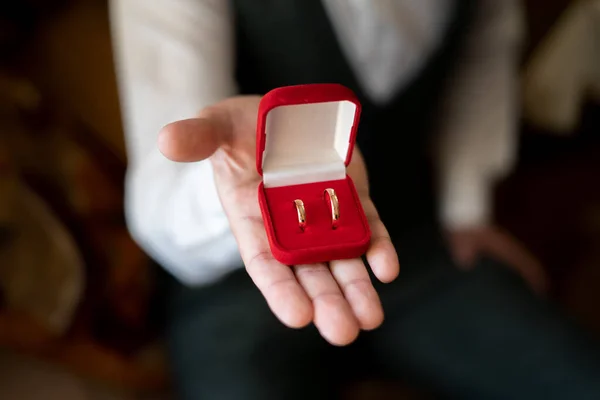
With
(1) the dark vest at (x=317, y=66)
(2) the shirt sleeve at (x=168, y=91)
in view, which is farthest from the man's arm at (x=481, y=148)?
(2) the shirt sleeve at (x=168, y=91)

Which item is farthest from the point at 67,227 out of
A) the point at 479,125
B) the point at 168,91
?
the point at 479,125

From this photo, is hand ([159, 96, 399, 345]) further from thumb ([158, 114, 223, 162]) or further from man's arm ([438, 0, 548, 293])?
man's arm ([438, 0, 548, 293])

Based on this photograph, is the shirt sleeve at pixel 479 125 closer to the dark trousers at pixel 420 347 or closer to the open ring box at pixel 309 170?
the dark trousers at pixel 420 347

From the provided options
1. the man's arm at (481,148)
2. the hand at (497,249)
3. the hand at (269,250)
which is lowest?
the hand at (497,249)

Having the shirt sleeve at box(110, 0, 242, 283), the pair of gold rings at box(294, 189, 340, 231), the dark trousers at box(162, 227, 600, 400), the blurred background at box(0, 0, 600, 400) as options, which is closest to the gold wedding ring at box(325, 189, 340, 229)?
the pair of gold rings at box(294, 189, 340, 231)

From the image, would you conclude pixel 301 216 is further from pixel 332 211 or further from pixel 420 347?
pixel 420 347

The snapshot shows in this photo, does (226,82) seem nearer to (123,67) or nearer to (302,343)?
(123,67)
